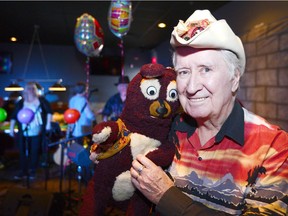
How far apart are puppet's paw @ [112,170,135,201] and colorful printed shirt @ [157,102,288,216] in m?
0.17

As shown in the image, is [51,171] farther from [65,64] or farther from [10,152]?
[65,64]

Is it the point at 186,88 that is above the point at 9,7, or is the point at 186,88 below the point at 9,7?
below

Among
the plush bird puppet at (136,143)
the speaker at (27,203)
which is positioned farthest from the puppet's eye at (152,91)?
the speaker at (27,203)

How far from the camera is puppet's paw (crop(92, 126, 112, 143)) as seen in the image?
880 mm

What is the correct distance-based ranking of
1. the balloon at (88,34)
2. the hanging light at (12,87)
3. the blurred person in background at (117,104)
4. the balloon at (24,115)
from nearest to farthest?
the hanging light at (12,87)
the balloon at (24,115)
the balloon at (88,34)
the blurred person in background at (117,104)

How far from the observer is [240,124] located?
34.0 inches

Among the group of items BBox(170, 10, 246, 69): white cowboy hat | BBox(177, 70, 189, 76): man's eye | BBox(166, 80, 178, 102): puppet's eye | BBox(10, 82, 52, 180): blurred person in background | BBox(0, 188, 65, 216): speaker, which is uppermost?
BBox(170, 10, 246, 69): white cowboy hat

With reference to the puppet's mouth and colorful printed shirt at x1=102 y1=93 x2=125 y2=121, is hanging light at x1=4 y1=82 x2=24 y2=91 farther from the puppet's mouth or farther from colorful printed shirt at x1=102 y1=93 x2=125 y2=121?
colorful printed shirt at x1=102 y1=93 x2=125 y2=121

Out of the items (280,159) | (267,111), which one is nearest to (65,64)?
(267,111)

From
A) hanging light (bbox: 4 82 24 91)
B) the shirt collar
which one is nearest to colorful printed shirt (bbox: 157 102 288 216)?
the shirt collar

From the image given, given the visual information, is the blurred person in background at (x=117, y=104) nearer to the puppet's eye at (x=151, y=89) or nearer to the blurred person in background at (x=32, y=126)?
the blurred person in background at (x=32, y=126)

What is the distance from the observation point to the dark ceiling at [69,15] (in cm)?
357

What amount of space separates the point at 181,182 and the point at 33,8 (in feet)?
12.5

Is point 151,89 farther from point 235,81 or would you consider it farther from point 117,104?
point 117,104
